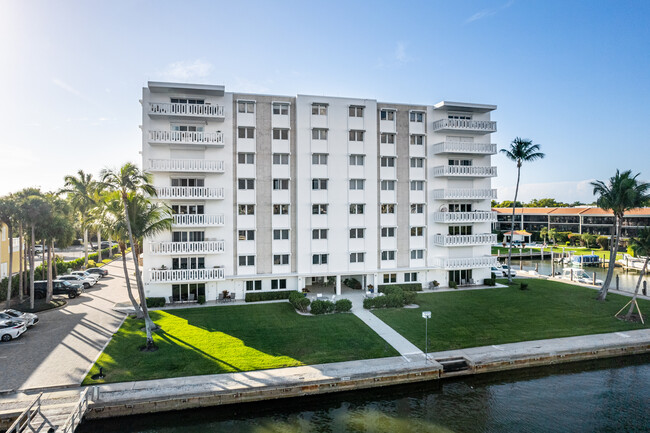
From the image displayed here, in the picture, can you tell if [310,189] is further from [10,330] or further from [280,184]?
[10,330]

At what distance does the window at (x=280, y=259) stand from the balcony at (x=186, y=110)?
13087mm

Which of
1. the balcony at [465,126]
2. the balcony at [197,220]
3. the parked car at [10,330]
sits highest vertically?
the balcony at [465,126]

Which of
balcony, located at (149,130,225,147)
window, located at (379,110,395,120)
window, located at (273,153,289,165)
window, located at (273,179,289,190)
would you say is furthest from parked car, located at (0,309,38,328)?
window, located at (379,110,395,120)

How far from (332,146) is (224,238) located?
12.9 meters

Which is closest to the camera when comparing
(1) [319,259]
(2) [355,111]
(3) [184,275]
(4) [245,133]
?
(3) [184,275]

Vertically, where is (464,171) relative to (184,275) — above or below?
above

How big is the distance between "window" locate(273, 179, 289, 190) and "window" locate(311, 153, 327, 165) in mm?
3102

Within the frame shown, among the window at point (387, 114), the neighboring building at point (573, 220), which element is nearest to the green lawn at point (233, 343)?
the window at point (387, 114)

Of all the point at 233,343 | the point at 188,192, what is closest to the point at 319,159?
the point at 188,192

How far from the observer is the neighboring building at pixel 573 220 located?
71188mm

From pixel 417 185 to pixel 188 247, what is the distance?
22393mm

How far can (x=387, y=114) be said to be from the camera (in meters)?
35.7

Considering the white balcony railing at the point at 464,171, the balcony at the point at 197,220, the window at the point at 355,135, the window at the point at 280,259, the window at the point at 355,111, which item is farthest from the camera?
the white balcony railing at the point at 464,171

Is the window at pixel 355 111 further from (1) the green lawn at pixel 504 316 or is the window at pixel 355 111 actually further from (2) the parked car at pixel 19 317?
(2) the parked car at pixel 19 317
